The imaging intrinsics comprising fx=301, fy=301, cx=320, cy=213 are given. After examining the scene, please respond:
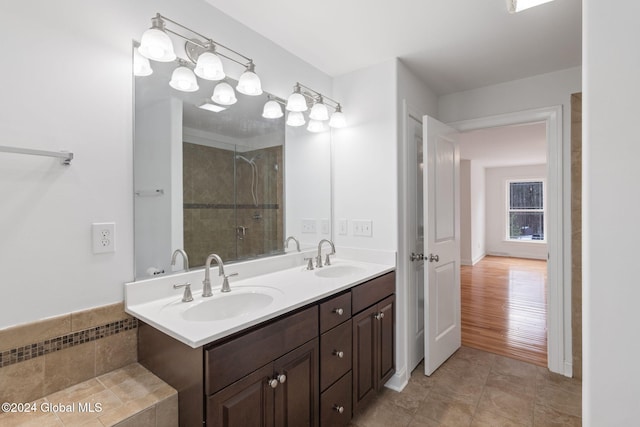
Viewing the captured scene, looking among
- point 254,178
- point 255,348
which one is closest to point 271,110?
point 254,178

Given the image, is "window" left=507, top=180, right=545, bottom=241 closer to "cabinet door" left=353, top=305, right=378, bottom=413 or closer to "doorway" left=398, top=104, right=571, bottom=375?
"doorway" left=398, top=104, right=571, bottom=375

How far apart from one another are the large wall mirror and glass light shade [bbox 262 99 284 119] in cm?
3

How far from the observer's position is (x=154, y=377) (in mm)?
1184

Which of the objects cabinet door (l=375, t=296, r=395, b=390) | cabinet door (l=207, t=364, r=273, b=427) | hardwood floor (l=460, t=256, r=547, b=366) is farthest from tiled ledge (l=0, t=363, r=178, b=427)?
hardwood floor (l=460, t=256, r=547, b=366)

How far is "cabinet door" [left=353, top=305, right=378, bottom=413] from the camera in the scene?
1.72 metres

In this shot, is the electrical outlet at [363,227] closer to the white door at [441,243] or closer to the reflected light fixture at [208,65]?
the white door at [441,243]

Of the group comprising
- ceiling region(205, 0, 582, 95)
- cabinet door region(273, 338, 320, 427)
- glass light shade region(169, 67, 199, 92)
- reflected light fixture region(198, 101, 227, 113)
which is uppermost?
ceiling region(205, 0, 582, 95)

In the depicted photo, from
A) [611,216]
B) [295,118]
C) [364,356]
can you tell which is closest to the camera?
[611,216]

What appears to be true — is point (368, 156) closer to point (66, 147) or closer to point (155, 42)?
point (155, 42)

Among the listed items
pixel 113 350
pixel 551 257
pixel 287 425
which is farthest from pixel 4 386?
pixel 551 257

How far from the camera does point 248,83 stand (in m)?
1.64

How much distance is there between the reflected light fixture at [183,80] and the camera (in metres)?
1.45

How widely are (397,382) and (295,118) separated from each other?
2017 millimetres

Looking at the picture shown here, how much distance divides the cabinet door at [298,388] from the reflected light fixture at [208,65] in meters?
1.37
